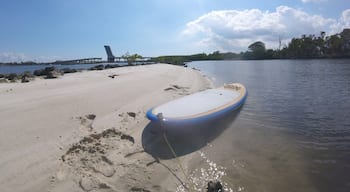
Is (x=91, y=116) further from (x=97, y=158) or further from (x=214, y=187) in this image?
(x=214, y=187)

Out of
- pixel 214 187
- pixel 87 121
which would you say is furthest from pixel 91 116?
pixel 214 187

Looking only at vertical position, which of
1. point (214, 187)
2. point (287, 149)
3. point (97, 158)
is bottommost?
point (287, 149)

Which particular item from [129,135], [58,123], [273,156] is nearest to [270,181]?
[273,156]

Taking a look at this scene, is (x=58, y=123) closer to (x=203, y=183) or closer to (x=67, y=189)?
(x=67, y=189)

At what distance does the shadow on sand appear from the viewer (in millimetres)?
4410

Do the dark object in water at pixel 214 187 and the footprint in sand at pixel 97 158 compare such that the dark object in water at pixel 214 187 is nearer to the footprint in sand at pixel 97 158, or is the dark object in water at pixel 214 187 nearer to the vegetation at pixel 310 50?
the footprint in sand at pixel 97 158

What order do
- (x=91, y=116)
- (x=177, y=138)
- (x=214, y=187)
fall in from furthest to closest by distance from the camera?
(x=91, y=116) < (x=177, y=138) < (x=214, y=187)

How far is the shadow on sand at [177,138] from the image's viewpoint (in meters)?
4.41

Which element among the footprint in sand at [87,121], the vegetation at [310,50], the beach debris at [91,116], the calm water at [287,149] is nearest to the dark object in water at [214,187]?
the calm water at [287,149]

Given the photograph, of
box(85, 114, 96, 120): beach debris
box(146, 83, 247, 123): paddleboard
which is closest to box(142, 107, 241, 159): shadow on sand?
box(146, 83, 247, 123): paddleboard

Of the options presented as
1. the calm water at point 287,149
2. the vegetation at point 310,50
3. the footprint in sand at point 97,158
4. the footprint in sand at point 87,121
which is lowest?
the calm water at point 287,149

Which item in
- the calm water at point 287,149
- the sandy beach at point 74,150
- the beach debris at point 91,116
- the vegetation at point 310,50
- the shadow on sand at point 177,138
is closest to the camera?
the sandy beach at point 74,150

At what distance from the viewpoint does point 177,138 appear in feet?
16.4

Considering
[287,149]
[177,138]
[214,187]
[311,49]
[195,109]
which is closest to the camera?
[214,187]
